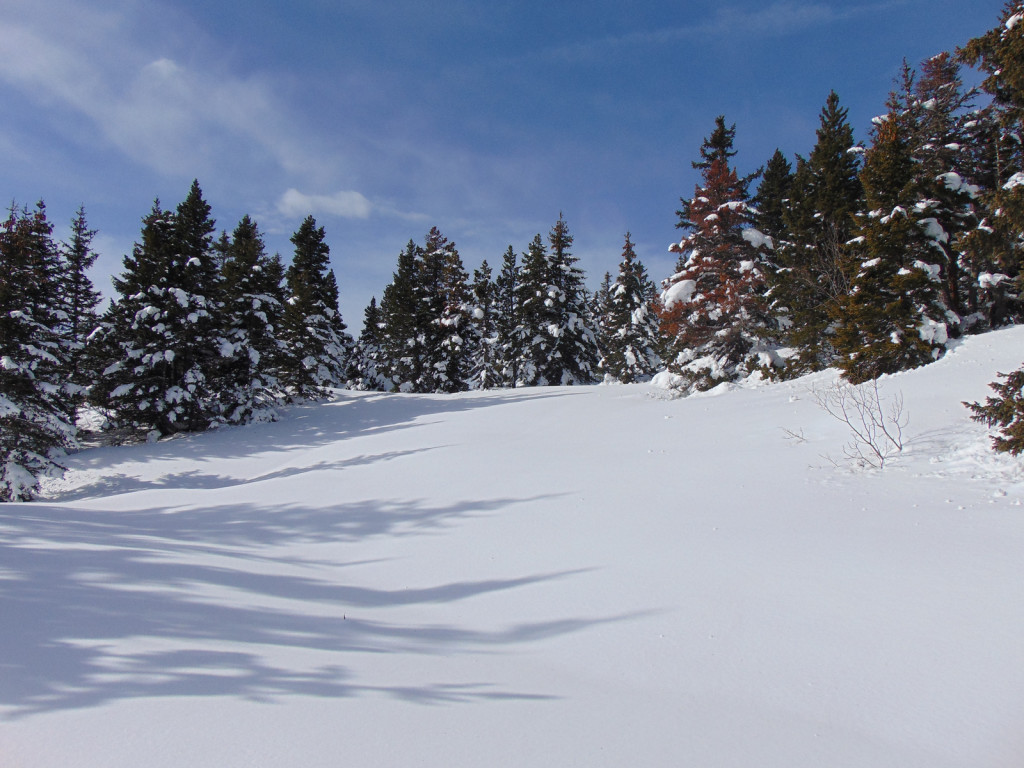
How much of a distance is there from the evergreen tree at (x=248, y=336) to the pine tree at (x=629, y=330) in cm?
2268

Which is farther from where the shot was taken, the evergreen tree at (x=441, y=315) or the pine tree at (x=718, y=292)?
the evergreen tree at (x=441, y=315)

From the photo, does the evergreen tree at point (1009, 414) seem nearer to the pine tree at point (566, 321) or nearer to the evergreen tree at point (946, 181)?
the evergreen tree at point (946, 181)

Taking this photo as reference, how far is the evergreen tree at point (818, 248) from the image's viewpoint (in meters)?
17.1

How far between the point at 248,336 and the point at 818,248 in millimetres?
25950

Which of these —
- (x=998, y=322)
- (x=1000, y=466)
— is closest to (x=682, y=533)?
(x=1000, y=466)

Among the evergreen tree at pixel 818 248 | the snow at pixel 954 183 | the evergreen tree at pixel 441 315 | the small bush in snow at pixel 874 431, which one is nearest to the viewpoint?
the small bush in snow at pixel 874 431

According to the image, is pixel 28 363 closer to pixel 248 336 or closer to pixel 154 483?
pixel 154 483

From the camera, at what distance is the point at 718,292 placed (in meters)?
17.7

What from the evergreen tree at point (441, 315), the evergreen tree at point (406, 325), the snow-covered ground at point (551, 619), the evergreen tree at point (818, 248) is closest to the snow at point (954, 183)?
the evergreen tree at point (818, 248)

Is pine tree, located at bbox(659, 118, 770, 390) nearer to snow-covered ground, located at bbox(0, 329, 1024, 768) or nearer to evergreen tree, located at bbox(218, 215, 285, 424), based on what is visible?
snow-covered ground, located at bbox(0, 329, 1024, 768)

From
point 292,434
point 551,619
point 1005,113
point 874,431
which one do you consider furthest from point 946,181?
point 292,434

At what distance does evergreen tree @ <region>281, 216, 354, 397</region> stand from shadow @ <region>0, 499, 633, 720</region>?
2083 centimetres

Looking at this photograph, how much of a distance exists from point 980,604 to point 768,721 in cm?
246

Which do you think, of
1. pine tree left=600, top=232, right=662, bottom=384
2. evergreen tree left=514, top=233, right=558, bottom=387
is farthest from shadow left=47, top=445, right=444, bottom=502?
pine tree left=600, top=232, right=662, bottom=384
